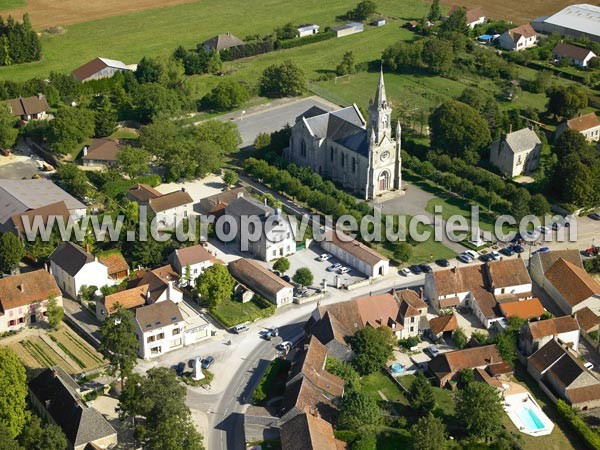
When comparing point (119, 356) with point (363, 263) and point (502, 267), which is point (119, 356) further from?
point (502, 267)

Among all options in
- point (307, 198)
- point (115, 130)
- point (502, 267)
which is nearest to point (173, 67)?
point (115, 130)

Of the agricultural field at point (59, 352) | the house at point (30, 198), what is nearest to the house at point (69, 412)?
the agricultural field at point (59, 352)

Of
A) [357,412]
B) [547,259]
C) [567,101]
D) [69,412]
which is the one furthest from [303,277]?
[567,101]

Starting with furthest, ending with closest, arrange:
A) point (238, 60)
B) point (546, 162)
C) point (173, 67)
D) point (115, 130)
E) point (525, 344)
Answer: point (238, 60), point (173, 67), point (115, 130), point (546, 162), point (525, 344)

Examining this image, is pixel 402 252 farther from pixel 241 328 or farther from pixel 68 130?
pixel 68 130

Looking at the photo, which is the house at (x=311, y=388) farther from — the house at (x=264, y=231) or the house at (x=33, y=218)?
the house at (x=33, y=218)

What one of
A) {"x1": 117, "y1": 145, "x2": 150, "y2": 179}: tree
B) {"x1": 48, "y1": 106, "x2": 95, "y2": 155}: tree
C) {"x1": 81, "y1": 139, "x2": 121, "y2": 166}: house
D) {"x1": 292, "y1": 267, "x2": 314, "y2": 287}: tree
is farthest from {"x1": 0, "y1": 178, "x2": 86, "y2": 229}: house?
{"x1": 292, "y1": 267, "x2": 314, "y2": 287}: tree
